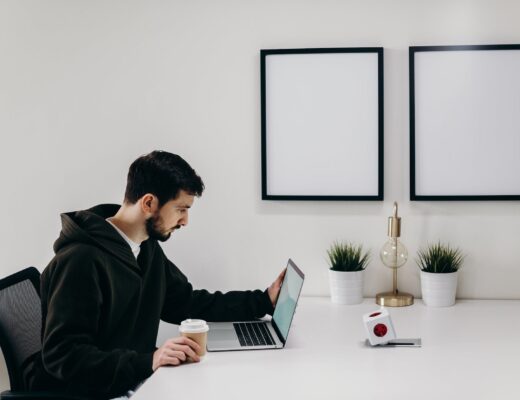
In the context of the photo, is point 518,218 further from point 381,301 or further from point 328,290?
point 328,290

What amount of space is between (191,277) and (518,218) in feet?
4.24

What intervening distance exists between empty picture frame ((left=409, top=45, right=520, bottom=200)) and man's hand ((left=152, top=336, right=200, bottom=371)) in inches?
45.3

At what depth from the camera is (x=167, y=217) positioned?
1.96m

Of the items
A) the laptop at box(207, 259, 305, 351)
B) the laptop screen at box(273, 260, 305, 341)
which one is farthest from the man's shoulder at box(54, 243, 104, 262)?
the laptop screen at box(273, 260, 305, 341)

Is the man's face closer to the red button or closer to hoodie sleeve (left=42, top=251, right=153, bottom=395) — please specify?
hoodie sleeve (left=42, top=251, right=153, bottom=395)

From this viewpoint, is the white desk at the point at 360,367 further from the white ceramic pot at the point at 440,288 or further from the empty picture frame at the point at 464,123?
the empty picture frame at the point at 464,123

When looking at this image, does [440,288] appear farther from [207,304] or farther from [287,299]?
[207,304]

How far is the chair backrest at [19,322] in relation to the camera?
187cm

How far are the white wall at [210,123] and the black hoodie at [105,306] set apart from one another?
0.40 m

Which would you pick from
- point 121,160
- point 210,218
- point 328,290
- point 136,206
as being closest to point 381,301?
point 328,290

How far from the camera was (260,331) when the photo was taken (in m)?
2.02

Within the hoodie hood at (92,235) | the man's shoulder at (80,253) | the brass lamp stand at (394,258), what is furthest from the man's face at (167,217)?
the brass lamp stand at (394,258)

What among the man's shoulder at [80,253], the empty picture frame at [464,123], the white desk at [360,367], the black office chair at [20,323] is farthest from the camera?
the empty picture frame at [464,123]

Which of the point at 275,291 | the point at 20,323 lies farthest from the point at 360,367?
the point at 20,323
